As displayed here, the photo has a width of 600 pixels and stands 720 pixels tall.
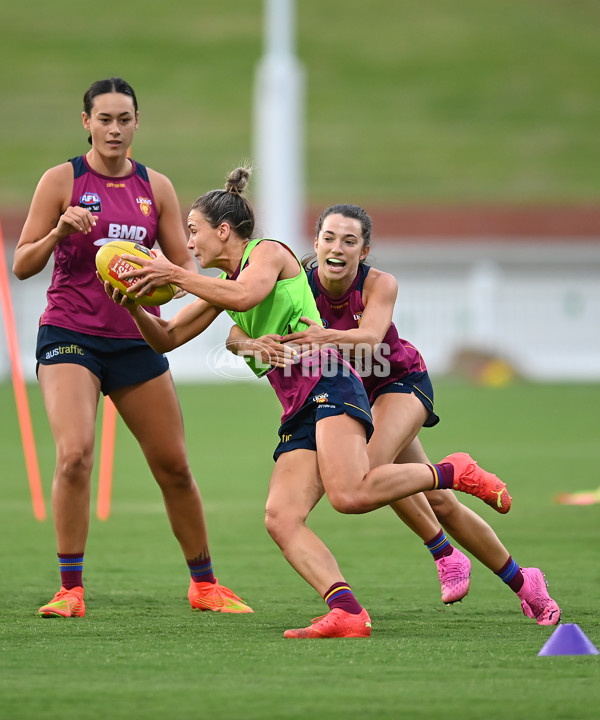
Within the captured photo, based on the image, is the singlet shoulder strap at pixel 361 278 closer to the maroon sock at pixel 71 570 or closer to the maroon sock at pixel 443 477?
the maroon sock at pixel 443 477

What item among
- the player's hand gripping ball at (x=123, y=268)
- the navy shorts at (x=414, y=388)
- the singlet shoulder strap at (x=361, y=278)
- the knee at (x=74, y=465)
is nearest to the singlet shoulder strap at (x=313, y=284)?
the singlet shoulder strap at (x=361, y=278)

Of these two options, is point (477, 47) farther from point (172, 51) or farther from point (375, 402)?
point (375, 402)

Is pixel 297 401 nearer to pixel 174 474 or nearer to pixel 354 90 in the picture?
pixel 174 474

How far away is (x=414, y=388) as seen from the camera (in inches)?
245

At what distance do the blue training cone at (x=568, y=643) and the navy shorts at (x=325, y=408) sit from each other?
1.25m

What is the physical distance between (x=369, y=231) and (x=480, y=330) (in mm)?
25022

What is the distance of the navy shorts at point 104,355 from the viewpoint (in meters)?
6.31

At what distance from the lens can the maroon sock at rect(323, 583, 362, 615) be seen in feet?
17.9

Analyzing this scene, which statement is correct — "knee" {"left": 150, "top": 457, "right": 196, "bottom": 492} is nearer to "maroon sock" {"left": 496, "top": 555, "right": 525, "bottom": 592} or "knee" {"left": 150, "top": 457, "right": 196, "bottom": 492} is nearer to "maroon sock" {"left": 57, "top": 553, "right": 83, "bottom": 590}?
"maroon sock" {"left": 57, "top": 553, "right": 83, "bottom": 590}

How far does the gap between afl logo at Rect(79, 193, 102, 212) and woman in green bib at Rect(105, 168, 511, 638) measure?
70cm

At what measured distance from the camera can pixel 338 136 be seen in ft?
184

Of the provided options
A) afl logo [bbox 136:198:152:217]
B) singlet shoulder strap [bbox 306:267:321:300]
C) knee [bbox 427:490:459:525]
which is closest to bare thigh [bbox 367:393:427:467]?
knee [bbox 427:490:459:525]

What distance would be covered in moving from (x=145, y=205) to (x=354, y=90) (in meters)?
54.0

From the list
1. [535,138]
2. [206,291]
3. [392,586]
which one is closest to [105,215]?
[206,291]
